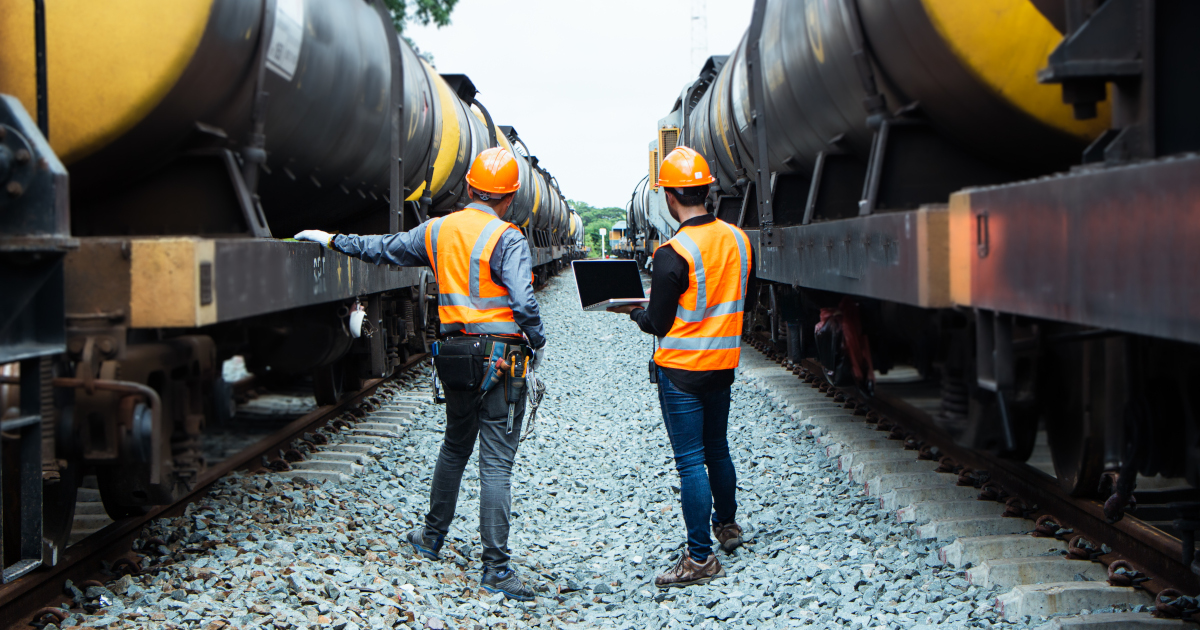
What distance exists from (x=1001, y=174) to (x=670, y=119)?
1189cm

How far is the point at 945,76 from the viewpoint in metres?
3.47

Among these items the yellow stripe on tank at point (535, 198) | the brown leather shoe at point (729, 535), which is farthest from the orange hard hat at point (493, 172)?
the yellow stripe on tank at point (535, 198)

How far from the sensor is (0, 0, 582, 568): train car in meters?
2.71

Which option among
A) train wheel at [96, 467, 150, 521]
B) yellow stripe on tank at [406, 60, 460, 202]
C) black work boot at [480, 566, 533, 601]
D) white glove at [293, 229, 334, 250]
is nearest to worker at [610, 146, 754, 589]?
black work boot at [480, 566, 533, 601]

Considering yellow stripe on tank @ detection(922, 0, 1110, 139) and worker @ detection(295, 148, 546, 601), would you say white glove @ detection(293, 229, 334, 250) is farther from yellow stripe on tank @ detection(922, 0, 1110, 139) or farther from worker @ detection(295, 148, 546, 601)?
yellow stripe on tank @ detection(922, 0, 1110, 139)

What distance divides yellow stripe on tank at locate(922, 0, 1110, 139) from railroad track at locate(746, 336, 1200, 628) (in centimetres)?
125

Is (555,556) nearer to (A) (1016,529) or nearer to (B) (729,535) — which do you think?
(B) (729,535)

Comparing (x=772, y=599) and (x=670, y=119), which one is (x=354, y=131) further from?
(x=670, y=119)

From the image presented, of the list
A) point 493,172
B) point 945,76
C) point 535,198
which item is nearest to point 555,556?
point 493,172

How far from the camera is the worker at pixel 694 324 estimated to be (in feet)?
12.7

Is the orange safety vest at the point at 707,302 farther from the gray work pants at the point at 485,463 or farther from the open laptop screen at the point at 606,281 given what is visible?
the gray work pants at the point at 485,463

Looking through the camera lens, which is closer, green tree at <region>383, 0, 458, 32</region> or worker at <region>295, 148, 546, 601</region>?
worker at <region>295, 148, 546, 601</region>

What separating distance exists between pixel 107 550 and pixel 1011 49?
3.91 metres

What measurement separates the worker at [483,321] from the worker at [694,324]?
58 cm
